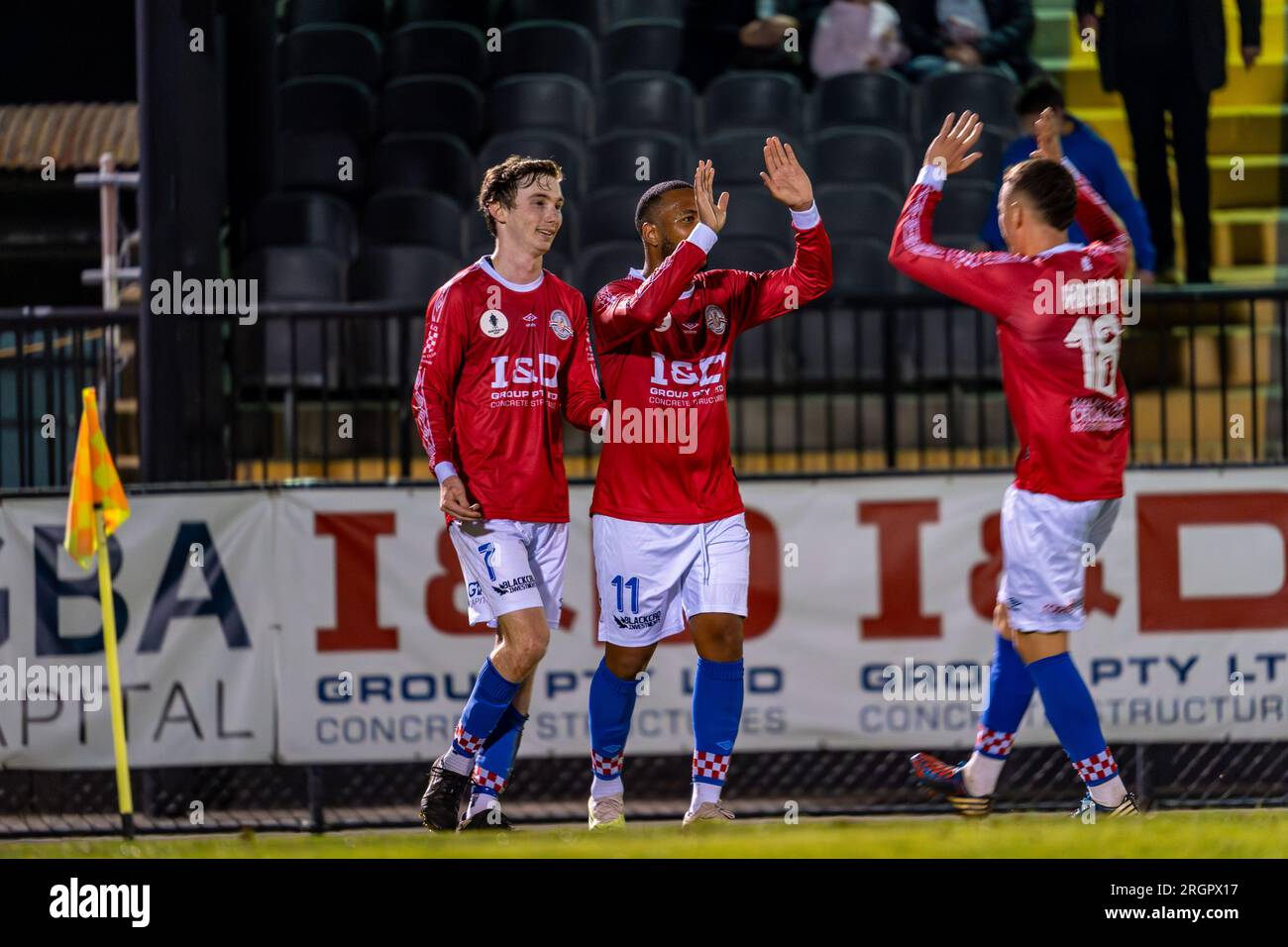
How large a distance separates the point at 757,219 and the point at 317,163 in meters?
3.41

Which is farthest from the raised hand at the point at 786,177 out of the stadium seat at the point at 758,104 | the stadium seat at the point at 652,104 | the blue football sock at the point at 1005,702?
the stadium seat at the point at 652,104

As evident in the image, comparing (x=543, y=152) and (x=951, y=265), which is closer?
(x=951, y=265)

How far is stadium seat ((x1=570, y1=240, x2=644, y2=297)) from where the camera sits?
12.7 metres

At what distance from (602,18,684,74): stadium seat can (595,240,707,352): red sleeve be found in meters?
8.20

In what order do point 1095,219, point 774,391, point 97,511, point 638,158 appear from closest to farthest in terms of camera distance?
point 1095,219, point 97,511, point 774,391, point 638,158

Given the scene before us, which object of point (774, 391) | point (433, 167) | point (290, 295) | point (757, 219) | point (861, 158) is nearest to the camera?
point (774, 391)

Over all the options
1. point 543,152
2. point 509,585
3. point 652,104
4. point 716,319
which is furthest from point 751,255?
point 509,585

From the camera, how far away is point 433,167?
14.0 metres

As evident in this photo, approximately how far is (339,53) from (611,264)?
373cm

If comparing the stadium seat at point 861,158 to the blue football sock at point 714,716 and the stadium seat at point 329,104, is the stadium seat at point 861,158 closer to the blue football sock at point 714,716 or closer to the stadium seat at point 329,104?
the stadium seat at point 329,104

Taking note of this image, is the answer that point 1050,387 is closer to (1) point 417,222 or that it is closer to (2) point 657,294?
(2) point 657,294

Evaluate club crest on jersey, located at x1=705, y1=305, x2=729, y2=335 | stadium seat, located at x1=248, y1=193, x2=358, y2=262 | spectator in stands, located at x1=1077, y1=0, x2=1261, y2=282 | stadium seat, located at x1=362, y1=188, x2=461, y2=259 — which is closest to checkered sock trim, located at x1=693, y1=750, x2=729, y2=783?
club crest on jersey, located at x1=705, y1=305, x2=729, y2=335

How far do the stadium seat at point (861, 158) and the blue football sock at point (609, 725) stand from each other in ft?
23.6
